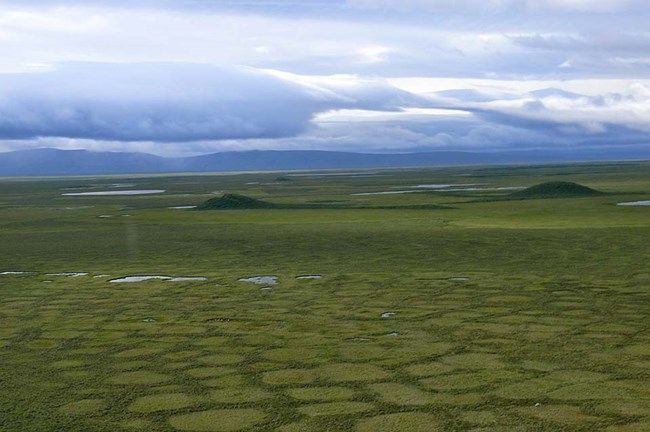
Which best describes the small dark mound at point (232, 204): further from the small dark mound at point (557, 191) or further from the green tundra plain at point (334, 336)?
the green tundra plain at point (334, 336)

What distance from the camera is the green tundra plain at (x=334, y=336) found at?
10.4 meters

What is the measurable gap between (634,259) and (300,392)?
1655cm

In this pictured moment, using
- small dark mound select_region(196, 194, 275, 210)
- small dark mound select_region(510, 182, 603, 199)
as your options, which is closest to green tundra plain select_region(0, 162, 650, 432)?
small dark mound select_region(196, 194, 275, 210)

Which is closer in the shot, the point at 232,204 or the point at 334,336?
the point at 334,336

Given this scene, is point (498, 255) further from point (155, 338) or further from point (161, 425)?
point (161, 425)

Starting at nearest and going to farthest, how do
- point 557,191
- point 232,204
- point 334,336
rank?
1. point 334,336
2. point 232,204
3. point 557,191

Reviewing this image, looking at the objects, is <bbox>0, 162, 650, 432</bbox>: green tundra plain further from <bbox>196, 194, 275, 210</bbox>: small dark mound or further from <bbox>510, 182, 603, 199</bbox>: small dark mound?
<bbox>510, 182, 603, 199</bbox>: small dark mound

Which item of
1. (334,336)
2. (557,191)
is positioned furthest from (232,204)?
(334,336)

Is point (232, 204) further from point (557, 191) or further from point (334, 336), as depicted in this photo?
point (334, 336)

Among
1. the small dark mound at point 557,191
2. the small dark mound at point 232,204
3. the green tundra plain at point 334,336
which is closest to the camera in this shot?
the green tundra plain at point 334,336

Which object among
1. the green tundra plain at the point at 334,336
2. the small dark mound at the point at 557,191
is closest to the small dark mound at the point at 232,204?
the small dark mound at the point at 557,191

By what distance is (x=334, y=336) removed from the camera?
1477 cm

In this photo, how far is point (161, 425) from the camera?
9984 mm

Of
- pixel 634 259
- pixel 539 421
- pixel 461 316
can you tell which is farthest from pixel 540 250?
pixel 539 421
